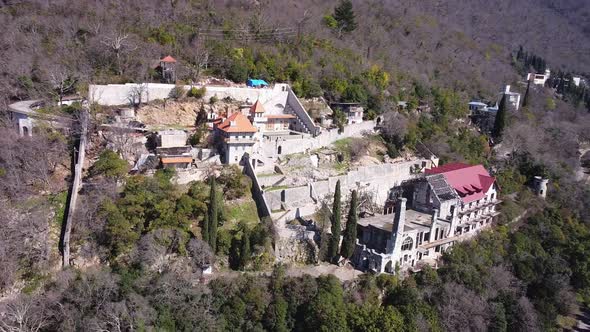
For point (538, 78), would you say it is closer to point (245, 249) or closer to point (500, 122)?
point (500, 122)

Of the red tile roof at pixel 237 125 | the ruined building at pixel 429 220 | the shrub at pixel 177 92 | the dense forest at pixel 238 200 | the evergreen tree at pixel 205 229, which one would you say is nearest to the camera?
the dense forest at pixel 238 200

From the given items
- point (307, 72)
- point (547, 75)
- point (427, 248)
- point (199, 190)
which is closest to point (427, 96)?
point (307, 72)

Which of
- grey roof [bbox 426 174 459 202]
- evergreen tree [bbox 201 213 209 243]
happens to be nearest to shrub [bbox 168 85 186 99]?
evergreen tree [bbox 201 213 209 243]

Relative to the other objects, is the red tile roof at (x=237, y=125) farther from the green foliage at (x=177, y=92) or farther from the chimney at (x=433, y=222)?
the chimney at (x=433, y=222)

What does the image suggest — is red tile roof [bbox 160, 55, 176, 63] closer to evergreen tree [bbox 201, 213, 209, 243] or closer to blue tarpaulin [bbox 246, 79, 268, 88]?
blue tarpaulin [bbox 246, 79, 268, 88]

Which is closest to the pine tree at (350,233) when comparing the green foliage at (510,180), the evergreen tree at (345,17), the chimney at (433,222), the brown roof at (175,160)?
the chimney at (433,222)

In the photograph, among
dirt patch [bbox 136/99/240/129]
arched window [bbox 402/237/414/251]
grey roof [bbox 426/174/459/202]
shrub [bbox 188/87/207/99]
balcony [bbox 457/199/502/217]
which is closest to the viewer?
arched window [bbox 402/237/414/251]
